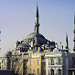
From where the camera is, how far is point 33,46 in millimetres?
89312

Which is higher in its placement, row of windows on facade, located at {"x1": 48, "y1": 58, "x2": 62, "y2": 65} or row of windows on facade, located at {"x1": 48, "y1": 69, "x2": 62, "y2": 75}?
row of windows on facade, located at {"x1": 48, "y1": 58, "x2": 62, "y2": 65}

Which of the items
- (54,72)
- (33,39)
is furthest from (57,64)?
(33,39)

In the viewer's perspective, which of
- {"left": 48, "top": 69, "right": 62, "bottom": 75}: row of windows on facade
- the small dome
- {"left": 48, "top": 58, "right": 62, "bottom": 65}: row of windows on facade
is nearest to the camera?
{"left": 48, "top": 69, "right": 62, "bottom": 75}: row of windows on facade

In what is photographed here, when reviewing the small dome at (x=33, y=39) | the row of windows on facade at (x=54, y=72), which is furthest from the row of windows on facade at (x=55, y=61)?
the small dome at (x=33, y=39)

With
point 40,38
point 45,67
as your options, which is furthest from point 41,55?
point 40,38

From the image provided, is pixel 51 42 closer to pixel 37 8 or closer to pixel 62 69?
pixel 37 8

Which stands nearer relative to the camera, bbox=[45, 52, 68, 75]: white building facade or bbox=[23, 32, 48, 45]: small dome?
bbox=[45, 52, 68, 75]: white building facade

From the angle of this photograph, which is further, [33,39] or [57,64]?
[33,39]

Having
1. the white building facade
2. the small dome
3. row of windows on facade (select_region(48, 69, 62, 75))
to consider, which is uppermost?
the small dome

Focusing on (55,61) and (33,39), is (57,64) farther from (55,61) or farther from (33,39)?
(33,39)

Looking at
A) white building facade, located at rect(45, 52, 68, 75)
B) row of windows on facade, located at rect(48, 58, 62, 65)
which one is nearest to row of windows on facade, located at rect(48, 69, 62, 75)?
white building facade, located at rect(45, 52, 68, 75)

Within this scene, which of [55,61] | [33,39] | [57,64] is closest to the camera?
[57,64]

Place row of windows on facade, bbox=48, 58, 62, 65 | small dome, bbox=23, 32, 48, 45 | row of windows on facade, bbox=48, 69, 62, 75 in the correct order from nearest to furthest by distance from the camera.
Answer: row of windows on facade, bbox=48, 69, 62, 75, row of windows on facade, bbox=48, 58, 62, 65, small dome, bbox=23, 32, 48, 45

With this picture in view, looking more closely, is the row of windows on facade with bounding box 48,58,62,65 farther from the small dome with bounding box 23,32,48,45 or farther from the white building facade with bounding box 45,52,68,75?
the small dome with bounding box 23,32,48,45
